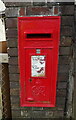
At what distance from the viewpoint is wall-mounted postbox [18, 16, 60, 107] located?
6.14ft

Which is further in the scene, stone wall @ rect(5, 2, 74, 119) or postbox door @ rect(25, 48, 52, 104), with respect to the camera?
postbox door @ rect(25, 48, 52, 104)

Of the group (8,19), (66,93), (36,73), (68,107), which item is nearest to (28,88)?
(36,73)

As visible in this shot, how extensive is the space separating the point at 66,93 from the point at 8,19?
139cm

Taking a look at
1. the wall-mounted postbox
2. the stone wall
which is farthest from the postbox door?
the stone wall

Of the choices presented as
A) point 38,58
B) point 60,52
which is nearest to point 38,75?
point 38,58

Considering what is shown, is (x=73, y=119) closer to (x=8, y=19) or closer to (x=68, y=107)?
(x=68, y=107)

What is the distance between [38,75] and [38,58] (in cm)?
25

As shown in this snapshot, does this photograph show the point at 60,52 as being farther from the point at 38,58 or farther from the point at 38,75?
the point at 38,75

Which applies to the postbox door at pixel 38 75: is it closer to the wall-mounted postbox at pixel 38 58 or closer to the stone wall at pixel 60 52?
the wall-mounted postbox at pixel 38 58

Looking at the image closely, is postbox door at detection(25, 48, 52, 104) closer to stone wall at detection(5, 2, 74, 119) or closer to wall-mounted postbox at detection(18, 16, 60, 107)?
wall-mounted postbox at detection(18, 16, 60, 107)

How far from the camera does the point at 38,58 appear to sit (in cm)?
200

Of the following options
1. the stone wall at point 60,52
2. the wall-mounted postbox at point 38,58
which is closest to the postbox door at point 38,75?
the wall-mounted postbox at point 38,58

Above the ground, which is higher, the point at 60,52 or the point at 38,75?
the point at 60,52

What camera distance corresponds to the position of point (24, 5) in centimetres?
186
